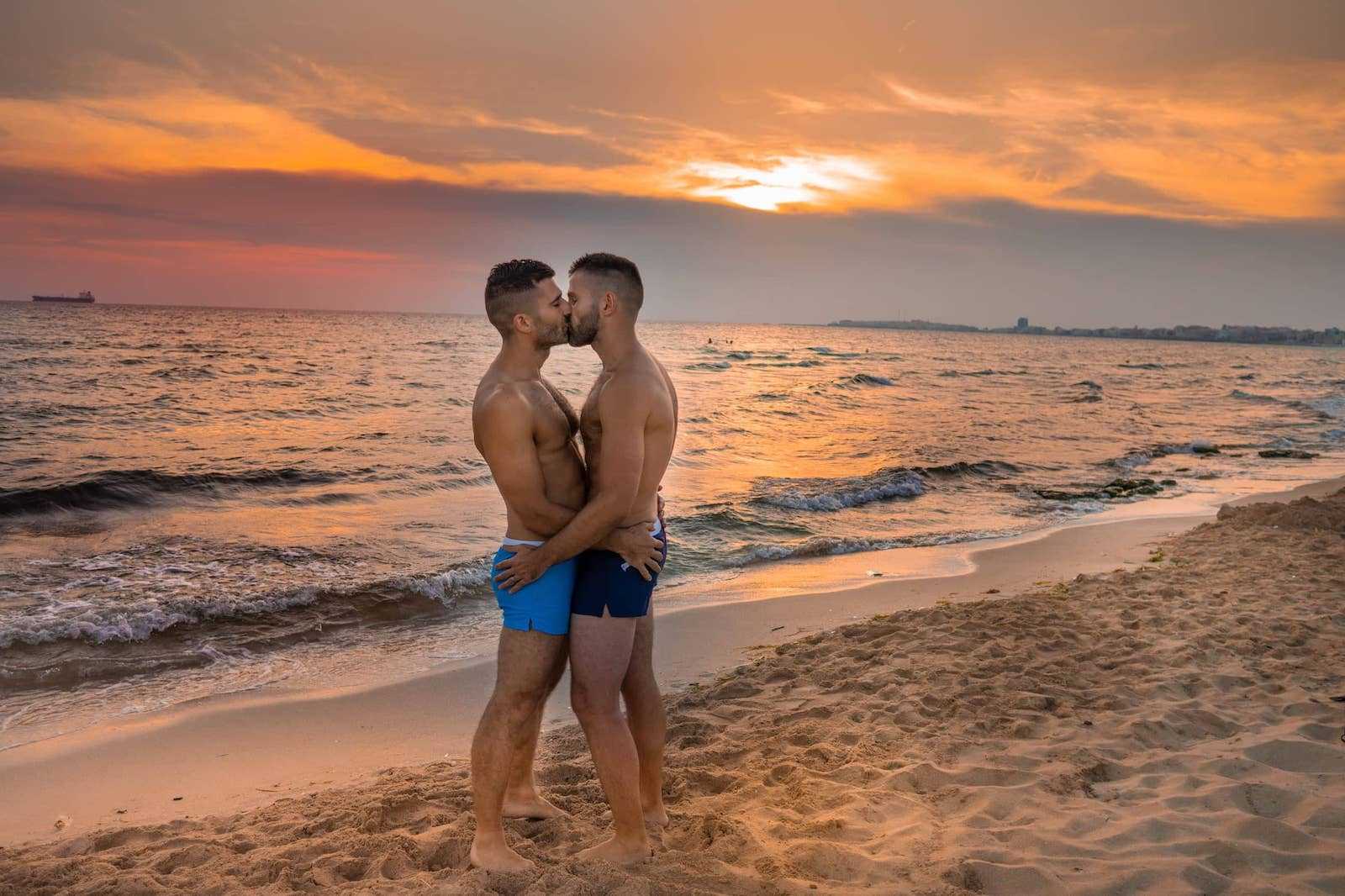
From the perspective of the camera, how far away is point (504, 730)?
12.3 ft

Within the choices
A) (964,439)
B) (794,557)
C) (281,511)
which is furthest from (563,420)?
(964,439)

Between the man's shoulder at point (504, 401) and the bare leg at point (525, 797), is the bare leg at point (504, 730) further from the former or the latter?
the man's shoulder at point (504, 401)

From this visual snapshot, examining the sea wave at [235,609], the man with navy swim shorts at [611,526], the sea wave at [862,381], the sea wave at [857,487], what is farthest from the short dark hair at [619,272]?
the sea wave at [862,381]

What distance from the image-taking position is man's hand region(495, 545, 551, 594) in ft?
11.9

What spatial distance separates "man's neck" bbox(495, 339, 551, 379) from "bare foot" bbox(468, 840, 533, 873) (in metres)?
1.95

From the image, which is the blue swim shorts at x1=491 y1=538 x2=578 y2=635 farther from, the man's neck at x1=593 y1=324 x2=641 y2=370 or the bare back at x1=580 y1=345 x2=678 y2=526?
the man's neck at x1=593 y1=324 x2=641 y2=370

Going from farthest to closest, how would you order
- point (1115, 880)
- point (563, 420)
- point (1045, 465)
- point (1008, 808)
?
point (1045, 465)
point (1008, 808)
point (563, 420)
point (1115, 880)

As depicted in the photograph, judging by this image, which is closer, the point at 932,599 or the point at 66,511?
the point at 932,599

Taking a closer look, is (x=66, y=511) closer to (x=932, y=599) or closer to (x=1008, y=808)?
(x=932, y=599)

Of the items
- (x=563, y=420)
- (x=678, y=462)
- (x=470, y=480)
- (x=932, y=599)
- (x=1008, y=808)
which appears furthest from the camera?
(x=678, y=462)

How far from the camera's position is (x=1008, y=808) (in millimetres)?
4152

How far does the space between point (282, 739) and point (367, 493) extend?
9.54 meters

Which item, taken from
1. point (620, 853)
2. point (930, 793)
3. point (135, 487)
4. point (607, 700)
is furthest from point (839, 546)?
point (135, 487)

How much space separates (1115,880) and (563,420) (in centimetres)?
282
